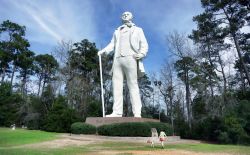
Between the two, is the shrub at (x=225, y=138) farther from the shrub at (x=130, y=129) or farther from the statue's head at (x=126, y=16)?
the statue's head at (x=126, y=16)

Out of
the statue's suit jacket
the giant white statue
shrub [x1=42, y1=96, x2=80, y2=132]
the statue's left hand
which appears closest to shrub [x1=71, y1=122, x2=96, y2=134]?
the giant white statue

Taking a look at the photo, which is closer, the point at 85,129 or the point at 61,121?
the point at 85,129

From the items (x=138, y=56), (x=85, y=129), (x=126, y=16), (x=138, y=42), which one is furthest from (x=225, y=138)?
(x=126, y=16)

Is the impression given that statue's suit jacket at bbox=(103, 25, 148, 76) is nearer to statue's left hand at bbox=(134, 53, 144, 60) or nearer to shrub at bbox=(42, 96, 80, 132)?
statue's left hand at bbox=(134, 53, 144, 60)

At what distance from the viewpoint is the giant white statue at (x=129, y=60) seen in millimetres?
18047

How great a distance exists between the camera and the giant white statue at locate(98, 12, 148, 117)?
18047 millimetres

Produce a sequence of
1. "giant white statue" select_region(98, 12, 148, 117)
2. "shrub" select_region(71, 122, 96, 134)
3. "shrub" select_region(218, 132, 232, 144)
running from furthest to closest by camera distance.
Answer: "shrub" select_region(218, 132, 232, 144) < "giant white statue" select_region(98, 12, 148, 117) < "shrub" select_region(71, 122, 96, 134)

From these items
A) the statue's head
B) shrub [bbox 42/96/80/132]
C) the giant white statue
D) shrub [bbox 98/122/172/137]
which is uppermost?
the statue's head

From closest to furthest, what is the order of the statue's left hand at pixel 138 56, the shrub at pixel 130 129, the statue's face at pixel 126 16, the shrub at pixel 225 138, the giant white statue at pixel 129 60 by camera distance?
the shrub at pixel 130 129, the statue's left hand at pixel 138 56, the giant white statue at pixel 129 60, the statue's face at pixel 126 16, the shrub at pixel 225 138

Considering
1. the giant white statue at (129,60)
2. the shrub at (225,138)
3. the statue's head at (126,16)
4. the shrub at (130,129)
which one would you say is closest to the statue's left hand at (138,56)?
the giant white statue at (129,60)

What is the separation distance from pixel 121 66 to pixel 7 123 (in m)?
19.8

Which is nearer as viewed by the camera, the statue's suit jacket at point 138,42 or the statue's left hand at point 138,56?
the statue's left hand at point 138,56

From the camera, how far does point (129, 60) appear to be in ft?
59.3

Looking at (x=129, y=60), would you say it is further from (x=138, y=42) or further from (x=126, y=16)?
(x=126, y=16)
